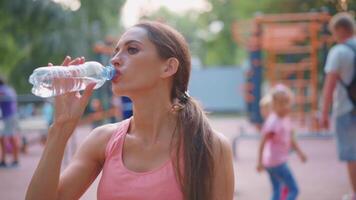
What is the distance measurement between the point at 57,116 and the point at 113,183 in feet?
0.98

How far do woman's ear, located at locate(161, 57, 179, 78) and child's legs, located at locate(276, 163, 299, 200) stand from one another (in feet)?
12.3

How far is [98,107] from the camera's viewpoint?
1468 centimetres

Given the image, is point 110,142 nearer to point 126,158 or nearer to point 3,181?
point 126,158

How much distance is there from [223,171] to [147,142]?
294mm

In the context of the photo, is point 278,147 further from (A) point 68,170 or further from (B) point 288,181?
(A) point 68,170

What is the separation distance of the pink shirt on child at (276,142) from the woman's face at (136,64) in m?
3.78

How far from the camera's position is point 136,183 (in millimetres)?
2029

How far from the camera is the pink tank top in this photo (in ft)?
6.59

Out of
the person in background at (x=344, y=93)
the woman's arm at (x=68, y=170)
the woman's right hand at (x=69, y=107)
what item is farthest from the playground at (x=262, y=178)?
the woman's right hand at (x=69, y=107)

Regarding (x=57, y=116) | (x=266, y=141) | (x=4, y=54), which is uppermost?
(x=57, y=116)

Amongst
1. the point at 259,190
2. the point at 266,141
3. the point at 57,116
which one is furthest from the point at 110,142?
the point at 259,190

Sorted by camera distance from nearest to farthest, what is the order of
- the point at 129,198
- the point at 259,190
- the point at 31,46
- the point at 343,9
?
the point at 129,198 → the point at 343,9 → the point at 259,190 → the point at 31,46

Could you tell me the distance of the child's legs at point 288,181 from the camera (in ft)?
18.6

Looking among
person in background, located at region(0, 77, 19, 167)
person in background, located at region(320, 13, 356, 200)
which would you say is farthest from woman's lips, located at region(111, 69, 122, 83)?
person in background, located at region(0, 77, 19, 167)
